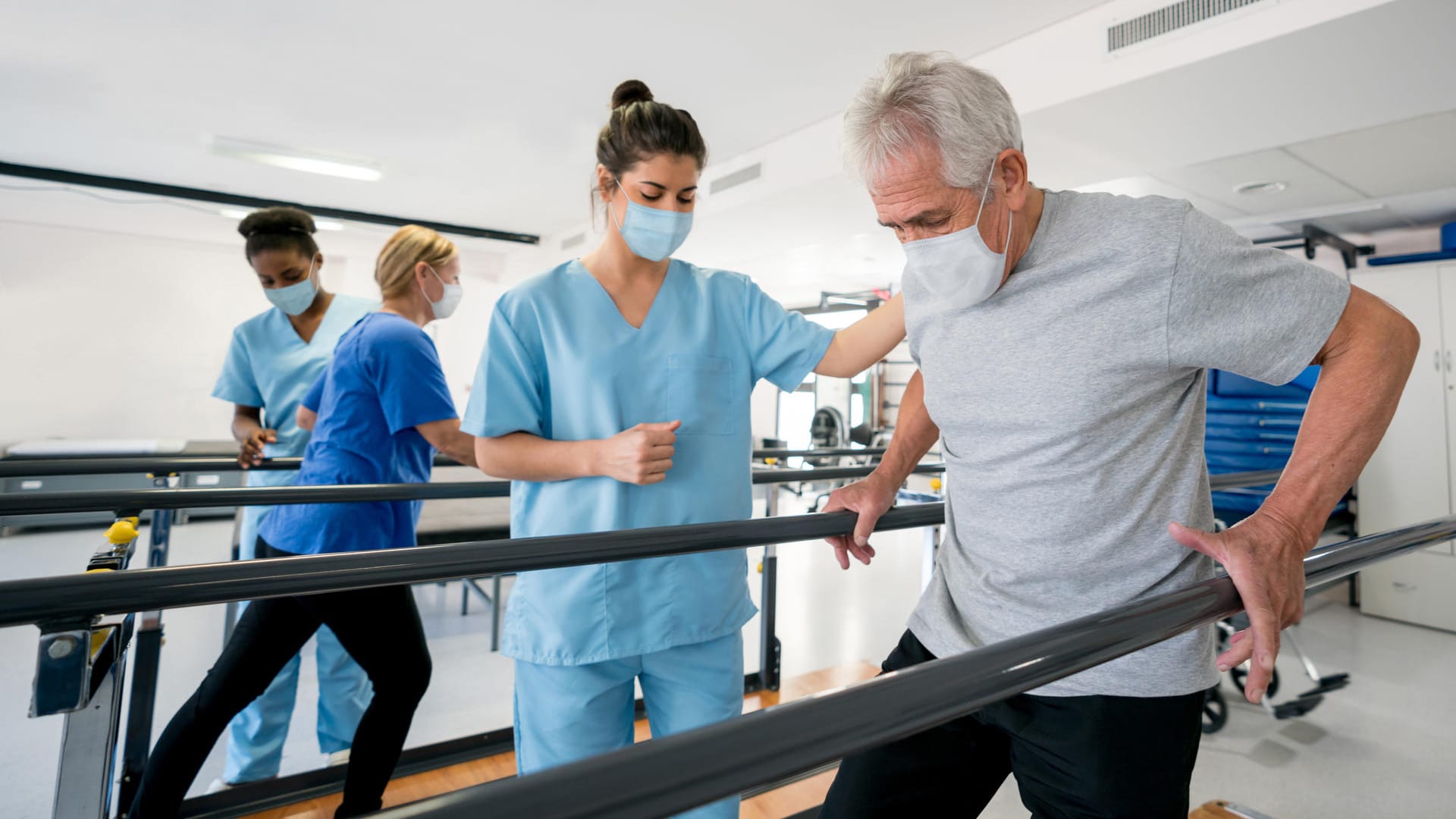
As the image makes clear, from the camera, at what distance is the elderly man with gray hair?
0.77 meters

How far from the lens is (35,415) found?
24.2ft

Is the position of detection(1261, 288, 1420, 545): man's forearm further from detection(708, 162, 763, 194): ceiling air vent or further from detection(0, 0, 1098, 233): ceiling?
detection(708, 162, 763, 194): ceiling air vent

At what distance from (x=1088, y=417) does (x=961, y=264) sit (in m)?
0.24

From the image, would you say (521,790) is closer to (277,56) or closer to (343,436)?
(343,436)

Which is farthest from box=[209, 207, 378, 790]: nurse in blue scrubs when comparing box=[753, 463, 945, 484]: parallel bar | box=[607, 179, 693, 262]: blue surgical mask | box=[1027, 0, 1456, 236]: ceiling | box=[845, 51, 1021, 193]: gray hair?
box=[1027, 0, 1456, 236]: ceiling

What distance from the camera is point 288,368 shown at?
2402mm

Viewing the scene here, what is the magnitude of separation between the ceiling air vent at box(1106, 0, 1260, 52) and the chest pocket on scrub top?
9.25 feet

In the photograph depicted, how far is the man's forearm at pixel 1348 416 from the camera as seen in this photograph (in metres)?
0.75

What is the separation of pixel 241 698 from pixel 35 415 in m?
8.37

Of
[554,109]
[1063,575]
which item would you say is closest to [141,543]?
[554,109]

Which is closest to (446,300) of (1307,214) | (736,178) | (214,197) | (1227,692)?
(1227,692)

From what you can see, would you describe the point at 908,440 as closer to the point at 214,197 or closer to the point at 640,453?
the point at 640,453

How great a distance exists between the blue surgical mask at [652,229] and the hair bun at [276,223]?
1563 millimetres

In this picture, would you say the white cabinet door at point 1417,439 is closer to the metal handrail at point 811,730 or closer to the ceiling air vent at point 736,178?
the ceiling air vent at point 736,178
